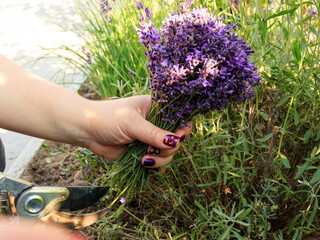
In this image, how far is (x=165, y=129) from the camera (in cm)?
169

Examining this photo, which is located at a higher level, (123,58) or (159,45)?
(159,45)

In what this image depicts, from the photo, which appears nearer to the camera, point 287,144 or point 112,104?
point 112,104

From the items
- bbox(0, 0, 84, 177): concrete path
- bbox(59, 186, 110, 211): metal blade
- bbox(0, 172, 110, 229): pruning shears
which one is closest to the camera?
bbox(0, 172, 110, 229): pruning shears

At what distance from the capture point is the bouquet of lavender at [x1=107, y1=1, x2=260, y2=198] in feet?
4.70

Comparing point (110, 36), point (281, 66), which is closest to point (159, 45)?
point (281, 66)

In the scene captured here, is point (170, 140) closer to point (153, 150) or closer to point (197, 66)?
point (153, 150)

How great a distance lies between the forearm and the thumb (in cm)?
29

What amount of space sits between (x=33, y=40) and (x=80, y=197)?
12.8ft

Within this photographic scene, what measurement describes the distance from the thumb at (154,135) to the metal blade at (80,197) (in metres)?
0.27

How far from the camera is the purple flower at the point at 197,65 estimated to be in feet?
4.69

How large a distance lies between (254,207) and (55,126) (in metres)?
0.94

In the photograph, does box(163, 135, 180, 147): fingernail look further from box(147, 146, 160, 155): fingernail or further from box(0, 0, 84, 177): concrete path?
box(0, 0, 84, 177): concrete path

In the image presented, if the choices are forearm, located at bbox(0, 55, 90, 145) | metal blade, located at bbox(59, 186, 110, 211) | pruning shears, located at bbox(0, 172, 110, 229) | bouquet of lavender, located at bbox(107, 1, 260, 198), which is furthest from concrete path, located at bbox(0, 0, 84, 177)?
bouquet of lavender, located at bbox(107, 1, 260, 198)

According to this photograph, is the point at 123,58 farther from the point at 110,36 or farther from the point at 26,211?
the point at 26,211
